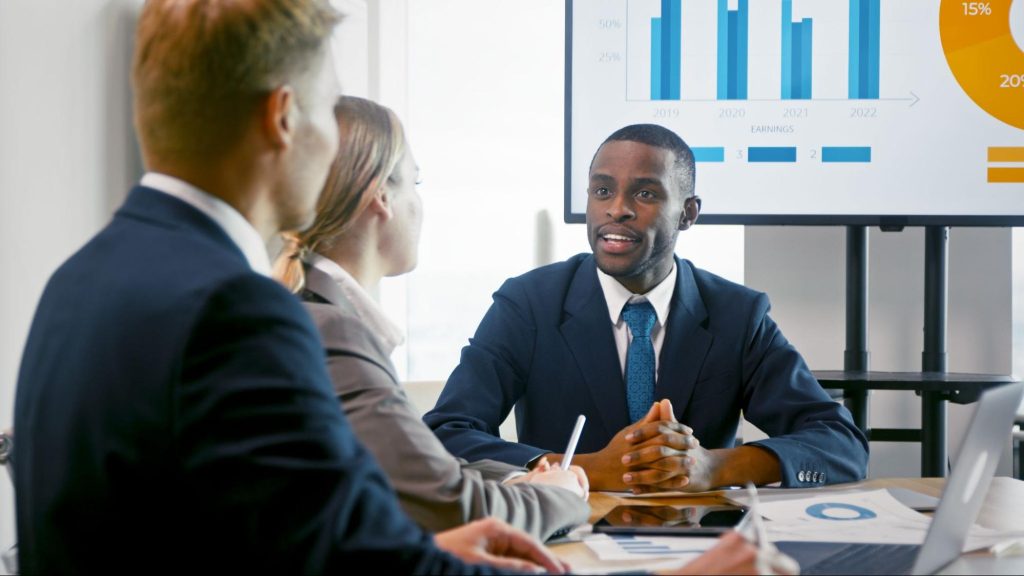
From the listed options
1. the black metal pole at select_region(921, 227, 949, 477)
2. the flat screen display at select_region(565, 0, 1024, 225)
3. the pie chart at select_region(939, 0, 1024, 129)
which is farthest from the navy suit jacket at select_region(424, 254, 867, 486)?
the pie chart at select_region(939, 0, 1024, 129)

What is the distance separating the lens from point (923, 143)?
9.80 feet

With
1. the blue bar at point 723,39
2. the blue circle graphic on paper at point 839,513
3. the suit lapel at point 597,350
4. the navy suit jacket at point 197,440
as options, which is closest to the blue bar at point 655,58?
the blue bar at point 723,39

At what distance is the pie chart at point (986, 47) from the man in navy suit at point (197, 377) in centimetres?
242

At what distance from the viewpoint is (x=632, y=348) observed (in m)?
2.38

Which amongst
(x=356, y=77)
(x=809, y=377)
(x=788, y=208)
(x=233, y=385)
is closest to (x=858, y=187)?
(x=788, y=208)

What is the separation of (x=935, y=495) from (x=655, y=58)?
1510mm

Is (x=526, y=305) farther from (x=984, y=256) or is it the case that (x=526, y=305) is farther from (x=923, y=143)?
(x=984, y=256)

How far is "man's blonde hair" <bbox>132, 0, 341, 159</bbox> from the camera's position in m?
0.94

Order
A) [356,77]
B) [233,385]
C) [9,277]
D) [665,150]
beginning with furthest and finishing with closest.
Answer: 1. [356,77]
2. [665,150]
3. [9,277]
4. [233,385]

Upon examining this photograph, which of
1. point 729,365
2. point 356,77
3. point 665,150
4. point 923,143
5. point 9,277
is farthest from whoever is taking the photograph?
point 356,77

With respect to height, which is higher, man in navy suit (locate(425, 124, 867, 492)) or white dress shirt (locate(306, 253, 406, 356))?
white dress shirt (locate(306, 253, 406, 356))

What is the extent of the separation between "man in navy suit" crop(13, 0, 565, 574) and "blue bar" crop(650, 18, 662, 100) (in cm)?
213

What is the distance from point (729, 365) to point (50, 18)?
149cm

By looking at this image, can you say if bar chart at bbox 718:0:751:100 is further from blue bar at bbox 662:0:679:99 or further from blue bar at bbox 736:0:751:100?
blue bar at bbox 662:0:679:99
